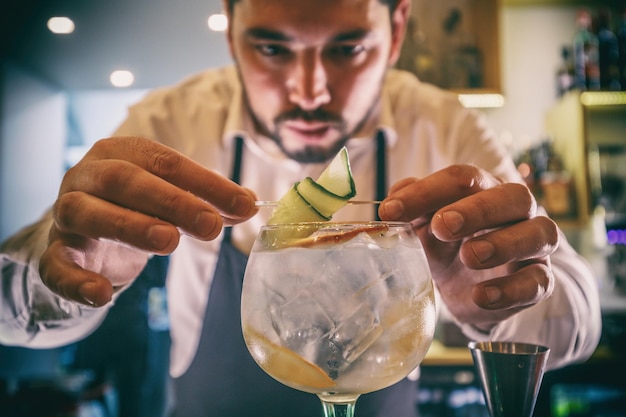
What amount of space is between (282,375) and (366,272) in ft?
0.56

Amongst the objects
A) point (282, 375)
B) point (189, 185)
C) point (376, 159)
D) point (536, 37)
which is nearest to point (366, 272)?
point (282, 375)

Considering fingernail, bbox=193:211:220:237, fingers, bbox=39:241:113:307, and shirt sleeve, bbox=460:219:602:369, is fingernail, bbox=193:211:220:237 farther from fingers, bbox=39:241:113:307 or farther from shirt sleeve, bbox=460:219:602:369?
shirt sleeve, bbox=460:219:602:369

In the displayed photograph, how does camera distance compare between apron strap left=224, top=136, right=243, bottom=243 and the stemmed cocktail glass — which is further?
apron strap left=224, top=136, right=243, bottom=243

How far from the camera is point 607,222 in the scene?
125 inches

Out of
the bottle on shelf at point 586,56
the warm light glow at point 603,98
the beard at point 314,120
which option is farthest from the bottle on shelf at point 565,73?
the beard at point 314,120

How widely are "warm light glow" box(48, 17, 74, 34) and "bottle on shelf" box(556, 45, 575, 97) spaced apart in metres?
2.94

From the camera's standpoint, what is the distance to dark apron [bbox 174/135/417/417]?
61.6 inches

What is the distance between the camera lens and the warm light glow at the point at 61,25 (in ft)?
10.6

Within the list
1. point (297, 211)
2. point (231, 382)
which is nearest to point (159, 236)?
point (297, 211)

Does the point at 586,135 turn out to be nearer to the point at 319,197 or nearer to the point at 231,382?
the point at 231,382

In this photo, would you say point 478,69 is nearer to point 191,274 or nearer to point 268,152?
point 268,152

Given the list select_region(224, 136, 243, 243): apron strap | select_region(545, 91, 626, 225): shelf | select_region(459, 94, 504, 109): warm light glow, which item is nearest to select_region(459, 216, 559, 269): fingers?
select_region(224, 136, 243, 243): apron strap

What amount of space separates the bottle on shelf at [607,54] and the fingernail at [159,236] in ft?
10.3

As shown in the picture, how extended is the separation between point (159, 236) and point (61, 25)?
10.0 ft
